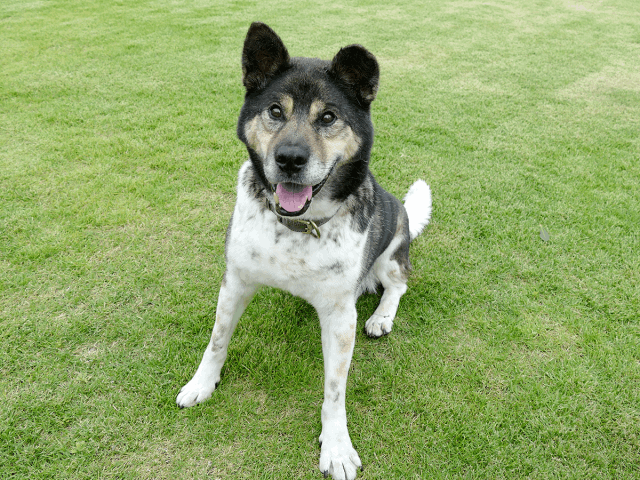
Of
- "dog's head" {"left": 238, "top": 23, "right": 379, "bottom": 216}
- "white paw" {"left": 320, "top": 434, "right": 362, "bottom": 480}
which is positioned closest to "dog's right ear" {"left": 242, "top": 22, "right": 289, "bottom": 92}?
"dog's head" {"left": 238, "top": 23, "right": 379, "bottom": 216}

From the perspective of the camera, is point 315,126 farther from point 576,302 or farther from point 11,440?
point 576,302

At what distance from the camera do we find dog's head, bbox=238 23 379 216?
2014mm

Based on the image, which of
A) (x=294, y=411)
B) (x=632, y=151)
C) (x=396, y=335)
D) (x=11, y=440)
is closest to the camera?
(x=11, y=440)

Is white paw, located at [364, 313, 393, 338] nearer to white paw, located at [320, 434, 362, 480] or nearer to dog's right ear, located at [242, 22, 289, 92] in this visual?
white paw, located at [320, 434, 362, 480]

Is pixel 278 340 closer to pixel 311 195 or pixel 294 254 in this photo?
pixel 294 254

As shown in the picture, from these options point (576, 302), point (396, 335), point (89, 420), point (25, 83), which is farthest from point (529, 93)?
point (25, 83)

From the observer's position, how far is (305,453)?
241 centimetres

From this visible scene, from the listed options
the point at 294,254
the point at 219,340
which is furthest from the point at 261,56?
the point at 219,340

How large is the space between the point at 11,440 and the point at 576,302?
404 cm

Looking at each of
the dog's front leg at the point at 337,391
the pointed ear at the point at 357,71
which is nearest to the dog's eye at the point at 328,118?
the pointed ear at the point at 357,71

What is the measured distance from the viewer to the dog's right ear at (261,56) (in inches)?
83.5

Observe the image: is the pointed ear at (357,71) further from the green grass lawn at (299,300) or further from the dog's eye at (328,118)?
the green grass lawn at (299,300)

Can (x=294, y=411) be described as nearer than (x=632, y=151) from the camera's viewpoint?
Yes

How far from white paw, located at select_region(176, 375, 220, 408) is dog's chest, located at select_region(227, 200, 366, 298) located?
844 mm
